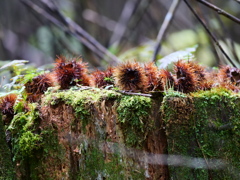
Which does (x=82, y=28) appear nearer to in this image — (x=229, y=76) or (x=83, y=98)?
(x=229, y=76)

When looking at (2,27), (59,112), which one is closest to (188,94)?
(59,112)

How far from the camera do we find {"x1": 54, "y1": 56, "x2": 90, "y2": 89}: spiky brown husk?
6.58 ft

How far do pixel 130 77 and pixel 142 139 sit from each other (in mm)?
392

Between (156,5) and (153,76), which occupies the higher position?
(156,5)

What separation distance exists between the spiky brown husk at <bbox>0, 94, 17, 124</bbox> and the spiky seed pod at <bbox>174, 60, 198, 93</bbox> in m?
1.17

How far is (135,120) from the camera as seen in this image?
172 cm

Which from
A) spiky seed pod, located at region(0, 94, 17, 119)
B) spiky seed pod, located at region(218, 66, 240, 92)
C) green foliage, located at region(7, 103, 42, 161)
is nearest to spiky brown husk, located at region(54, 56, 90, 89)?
green foliage, located at region(7, 103, 42, 161)

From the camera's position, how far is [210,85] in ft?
6.63

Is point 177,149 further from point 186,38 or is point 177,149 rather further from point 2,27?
point 2,27

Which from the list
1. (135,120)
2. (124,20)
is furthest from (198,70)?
(124,20)

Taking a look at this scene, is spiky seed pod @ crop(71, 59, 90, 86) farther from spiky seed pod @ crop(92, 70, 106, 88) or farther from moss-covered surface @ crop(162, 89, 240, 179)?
moss-covered surface @ crop(162, 89, 240, 179)

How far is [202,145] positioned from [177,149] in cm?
15

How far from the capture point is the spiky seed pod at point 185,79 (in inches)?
72.3

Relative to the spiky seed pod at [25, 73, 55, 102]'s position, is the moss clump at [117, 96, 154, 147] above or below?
below
